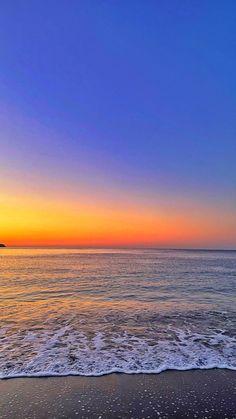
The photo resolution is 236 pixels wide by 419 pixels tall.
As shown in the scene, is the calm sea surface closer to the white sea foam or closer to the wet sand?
the white sea foam

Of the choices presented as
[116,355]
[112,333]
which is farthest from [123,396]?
[112,333]

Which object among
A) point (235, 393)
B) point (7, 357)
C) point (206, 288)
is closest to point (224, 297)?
point (206, 288)

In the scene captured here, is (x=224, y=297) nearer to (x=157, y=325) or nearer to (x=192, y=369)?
(x=157, y=325)

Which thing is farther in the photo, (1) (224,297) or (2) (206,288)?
(2) (206,288)

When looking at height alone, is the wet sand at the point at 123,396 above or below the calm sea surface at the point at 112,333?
above

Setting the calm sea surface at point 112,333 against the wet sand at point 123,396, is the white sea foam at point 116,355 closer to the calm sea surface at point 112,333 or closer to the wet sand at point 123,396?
the calm sea surface at point 112,333

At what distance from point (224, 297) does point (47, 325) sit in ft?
36.2

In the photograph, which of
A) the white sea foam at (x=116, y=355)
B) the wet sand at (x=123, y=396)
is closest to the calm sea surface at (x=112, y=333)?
the white sea foam at (x=116, y=355)

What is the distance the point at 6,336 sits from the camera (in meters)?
8.72

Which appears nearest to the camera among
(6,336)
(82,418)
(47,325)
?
(82,418)

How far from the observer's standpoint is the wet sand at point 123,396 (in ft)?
14.5

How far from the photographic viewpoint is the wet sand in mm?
4434

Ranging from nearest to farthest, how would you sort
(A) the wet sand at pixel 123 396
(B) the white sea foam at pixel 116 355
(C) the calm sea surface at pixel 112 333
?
1. (A) the wet sand at pixel 123 396
2. (B) the white sea foam at pixel 116 355
3. (C) the calm sea surface at pixel 112 333

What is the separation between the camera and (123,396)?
4.98m
